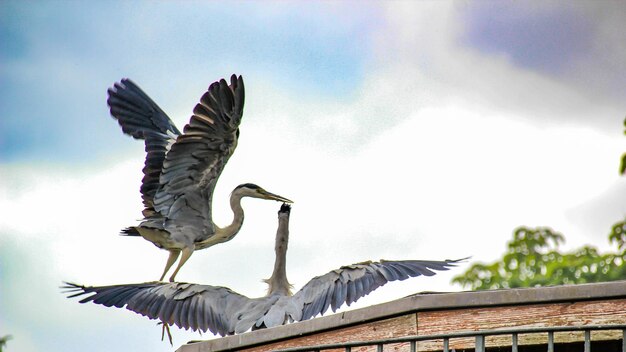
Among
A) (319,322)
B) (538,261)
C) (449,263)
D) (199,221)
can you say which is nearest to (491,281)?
(538,261)

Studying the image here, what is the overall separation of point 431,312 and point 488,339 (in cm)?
34

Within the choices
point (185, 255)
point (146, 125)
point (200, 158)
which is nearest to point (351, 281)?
point (200, 158)

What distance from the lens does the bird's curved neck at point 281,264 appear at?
11320 millimetres

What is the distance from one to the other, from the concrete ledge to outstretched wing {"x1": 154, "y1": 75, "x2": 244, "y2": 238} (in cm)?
644

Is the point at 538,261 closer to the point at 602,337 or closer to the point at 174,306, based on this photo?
the point at 174,306

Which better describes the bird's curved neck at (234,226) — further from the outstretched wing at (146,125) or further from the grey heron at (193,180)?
the outstretched wing at (146,125)

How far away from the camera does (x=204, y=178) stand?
47.0 feet

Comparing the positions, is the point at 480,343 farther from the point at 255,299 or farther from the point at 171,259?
the point at 171,259

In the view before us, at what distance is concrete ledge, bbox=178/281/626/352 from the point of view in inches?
260

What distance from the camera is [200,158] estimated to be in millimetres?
14102

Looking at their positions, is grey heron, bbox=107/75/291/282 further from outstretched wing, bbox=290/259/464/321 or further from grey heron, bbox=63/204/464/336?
outstretched wing, bbox=290/259/464/321

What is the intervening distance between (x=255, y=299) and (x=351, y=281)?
841 mm

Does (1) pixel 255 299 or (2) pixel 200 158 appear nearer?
(1) pixel 255 299

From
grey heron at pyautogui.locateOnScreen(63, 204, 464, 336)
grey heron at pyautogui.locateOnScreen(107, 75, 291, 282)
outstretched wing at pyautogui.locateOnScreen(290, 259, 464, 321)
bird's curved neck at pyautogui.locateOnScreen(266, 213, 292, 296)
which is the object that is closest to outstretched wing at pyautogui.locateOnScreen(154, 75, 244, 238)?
grey heron at pyautogui.locateOnScreen(107, 75, 291, 282)
